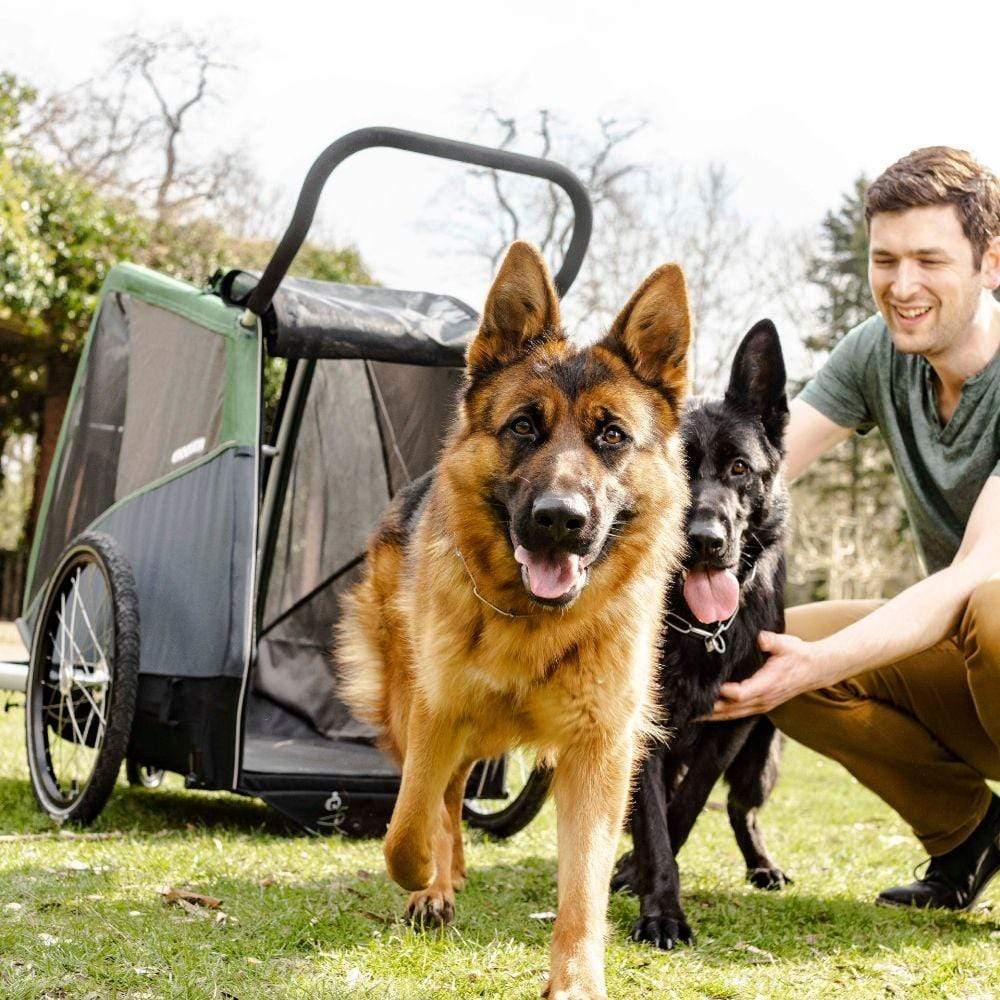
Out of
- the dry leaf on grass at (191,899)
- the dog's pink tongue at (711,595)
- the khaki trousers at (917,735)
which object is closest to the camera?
the dry leaf on grass at (191,899)

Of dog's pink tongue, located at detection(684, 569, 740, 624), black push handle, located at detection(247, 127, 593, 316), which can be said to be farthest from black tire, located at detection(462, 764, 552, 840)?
black push handle, located at detection(247, 127, 593, 316)

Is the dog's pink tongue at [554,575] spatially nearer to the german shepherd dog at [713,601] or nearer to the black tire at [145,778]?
the german shepherd dog at [713,601]

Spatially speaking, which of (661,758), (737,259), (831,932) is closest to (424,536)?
(661,758)

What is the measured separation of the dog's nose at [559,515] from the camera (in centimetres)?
253

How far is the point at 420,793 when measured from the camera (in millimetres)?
2910

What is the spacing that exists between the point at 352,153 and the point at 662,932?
2.74 m

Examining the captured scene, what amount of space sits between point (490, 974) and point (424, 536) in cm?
118

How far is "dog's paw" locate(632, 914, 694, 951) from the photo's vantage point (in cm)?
308

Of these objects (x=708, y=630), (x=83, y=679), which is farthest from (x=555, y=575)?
(x=83, y=679)

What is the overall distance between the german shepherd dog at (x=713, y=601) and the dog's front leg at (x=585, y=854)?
1.65ft

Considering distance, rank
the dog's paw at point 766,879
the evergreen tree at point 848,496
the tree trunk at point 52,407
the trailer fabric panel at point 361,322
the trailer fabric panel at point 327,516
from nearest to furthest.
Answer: the dog's paw at point 766,879, the trailer fabric panel at point 361,322, the trailer fabric panel at point 327,516, the tree trunk at point 52,407, the evergreen tree at point 848,496

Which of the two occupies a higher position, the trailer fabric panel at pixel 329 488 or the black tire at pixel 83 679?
the trailer fabric panel at pixel 329 488

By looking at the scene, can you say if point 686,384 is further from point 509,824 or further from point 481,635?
point 509,824

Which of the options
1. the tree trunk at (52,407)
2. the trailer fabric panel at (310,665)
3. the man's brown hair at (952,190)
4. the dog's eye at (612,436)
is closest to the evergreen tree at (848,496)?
the tree trunk at (52,407)
